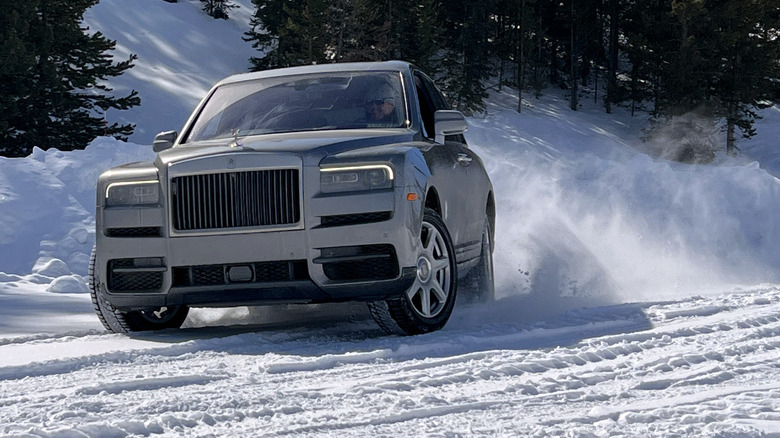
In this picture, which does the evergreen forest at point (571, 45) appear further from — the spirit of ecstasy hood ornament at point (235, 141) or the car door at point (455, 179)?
the spirit of ecstasy hood ornament at point (235, 141)

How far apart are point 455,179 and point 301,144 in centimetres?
145

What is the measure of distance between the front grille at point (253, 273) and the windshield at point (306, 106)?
4.25 feet

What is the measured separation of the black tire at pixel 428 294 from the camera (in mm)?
5844

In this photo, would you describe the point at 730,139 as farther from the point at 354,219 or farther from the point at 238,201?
the point at 238,201

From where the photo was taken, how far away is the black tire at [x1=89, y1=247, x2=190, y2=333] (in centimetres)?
631

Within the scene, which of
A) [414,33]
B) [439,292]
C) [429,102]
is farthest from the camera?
[414,33]

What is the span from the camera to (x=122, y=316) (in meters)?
6.38

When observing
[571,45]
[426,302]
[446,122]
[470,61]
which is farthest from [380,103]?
[571,45]

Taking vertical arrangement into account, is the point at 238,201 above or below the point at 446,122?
below

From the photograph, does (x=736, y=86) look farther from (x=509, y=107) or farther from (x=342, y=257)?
(x=342, y=257)

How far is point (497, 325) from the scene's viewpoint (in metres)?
6.26

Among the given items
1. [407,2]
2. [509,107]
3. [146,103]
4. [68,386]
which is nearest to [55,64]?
[146,103]

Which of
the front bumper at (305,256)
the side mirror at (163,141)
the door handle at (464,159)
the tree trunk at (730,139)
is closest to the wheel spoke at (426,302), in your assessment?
the front bumper at (305,256)

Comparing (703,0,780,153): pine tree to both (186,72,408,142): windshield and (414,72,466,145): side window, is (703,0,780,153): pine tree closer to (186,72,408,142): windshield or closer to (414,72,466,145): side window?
(414,72,466,145): side window
